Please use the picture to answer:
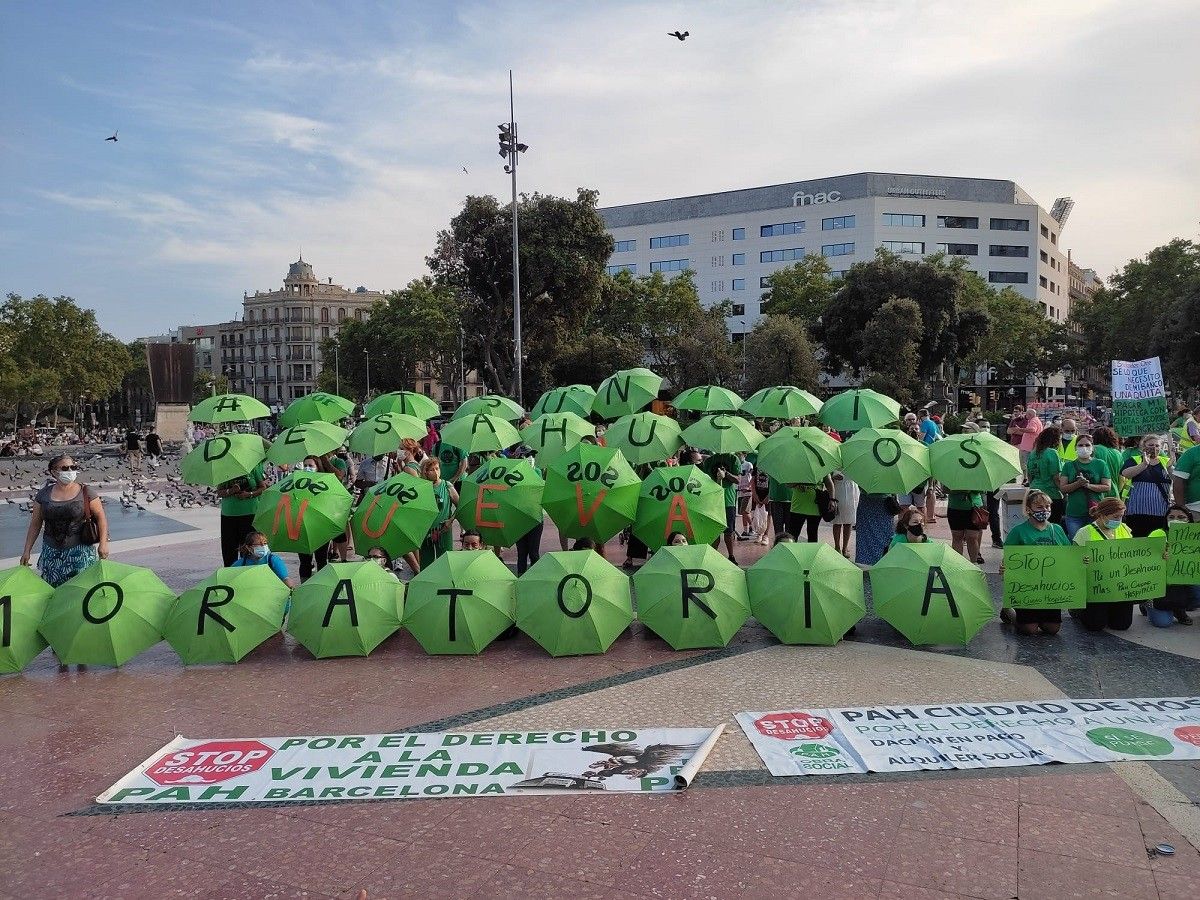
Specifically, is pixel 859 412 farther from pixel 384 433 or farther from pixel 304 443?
pixel 304 443

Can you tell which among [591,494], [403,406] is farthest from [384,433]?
[591,494]

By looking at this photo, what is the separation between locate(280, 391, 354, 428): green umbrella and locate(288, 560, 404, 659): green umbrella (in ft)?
19.0

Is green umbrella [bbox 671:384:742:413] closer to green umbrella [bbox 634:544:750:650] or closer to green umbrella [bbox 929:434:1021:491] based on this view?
green umbrella [bbox 929:434:1021:491]

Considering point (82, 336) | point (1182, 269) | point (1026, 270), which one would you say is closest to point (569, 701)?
point (1182, 269)

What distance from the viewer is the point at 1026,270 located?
81.7 m

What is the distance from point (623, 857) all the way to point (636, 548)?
7.17 m

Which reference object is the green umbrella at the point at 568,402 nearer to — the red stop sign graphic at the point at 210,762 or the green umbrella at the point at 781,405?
the green umbrella at the point at 781,405

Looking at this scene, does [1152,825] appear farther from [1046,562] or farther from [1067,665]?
[1046,562]

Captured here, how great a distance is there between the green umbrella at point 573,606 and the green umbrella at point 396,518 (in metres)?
1.78

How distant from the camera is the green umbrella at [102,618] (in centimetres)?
732

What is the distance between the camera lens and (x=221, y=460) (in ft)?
32.2

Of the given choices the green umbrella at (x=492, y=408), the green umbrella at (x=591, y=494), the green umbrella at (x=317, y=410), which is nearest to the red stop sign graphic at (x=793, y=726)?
the green umbrella at (x=591, y=494)

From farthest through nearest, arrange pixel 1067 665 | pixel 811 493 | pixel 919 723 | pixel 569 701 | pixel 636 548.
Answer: pixel 636 548
pixel 811 493
pixel 1067 665
pixel 569 701
pixel 919 723

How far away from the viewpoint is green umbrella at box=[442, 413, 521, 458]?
434 inches
